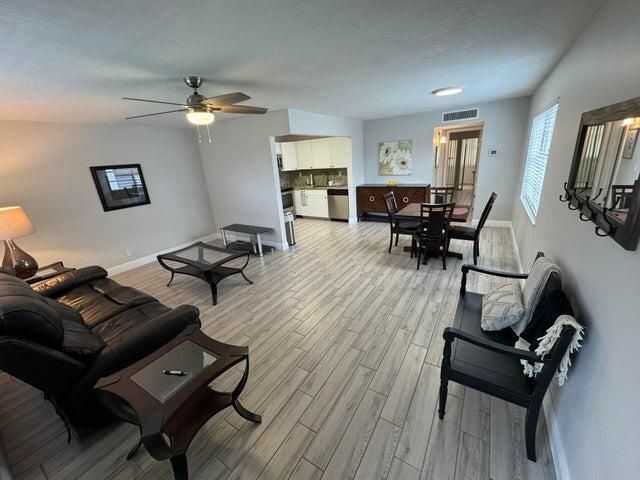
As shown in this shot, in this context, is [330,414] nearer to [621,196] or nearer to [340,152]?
[621,196]

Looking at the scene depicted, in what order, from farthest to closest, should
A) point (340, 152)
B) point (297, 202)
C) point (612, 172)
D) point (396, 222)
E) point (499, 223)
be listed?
1. point (297, 202)
2. point (340, 152)
3. point (499, 223)
4. point (396, 222)
5. point (612, 172)

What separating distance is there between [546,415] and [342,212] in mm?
5274

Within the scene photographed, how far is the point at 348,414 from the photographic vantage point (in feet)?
5.44

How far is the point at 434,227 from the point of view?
11.4 feet

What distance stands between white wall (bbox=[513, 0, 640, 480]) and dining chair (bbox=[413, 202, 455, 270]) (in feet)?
4.79

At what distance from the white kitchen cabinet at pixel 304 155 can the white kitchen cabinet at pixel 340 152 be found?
2.14 ft

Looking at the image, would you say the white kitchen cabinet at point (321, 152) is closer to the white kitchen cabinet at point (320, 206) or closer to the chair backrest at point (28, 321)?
the white kitchen cabinet at point (320, 206)

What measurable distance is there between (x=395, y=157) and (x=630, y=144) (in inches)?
205

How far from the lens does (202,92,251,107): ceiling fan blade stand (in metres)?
1.92

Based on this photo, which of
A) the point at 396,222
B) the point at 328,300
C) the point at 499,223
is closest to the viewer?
the point at 328,300

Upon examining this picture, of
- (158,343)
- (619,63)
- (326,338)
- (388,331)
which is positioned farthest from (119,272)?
(619,63)

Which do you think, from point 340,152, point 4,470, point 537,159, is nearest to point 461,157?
point 340,152

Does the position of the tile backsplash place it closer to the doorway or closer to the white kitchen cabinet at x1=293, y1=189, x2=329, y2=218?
the white kitchen cabinet at x1=293, y1=189, x2=329, y2=218

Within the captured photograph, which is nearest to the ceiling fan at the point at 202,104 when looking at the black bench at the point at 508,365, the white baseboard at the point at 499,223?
the black bench at the point at 508,365
